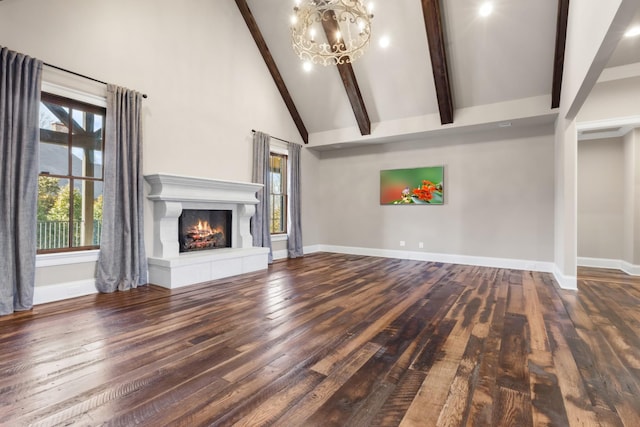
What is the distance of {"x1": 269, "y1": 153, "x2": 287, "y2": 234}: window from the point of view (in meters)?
7.06

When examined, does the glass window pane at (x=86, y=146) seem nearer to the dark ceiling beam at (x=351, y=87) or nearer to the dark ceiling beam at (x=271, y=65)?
the dark ceiling beam at (x=271, y=65)

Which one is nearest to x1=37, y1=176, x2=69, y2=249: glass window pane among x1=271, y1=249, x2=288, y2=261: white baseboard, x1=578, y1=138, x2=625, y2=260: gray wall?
x1=271, y1=249, x2=288, y2=261: white baseboard

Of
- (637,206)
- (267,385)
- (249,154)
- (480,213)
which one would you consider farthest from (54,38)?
(637,206)

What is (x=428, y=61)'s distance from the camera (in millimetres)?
5426

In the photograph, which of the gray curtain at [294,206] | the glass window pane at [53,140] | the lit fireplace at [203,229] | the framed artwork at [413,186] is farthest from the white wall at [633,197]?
the glass window pane at [53,140]

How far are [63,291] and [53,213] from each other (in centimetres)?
95

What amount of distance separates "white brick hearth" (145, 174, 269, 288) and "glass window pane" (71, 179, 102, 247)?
0.64 meters

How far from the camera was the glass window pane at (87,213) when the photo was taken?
156 inches

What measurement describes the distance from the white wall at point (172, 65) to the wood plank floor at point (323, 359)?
1.74 m

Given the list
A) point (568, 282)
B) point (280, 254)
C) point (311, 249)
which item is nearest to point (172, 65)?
point (280, 254)

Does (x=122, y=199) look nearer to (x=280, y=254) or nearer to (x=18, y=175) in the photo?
(x=18, y=175)

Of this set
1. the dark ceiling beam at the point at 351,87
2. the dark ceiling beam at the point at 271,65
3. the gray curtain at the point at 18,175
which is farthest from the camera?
the dark ceiling beam at the point at 271,65

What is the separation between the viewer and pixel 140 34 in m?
4.45

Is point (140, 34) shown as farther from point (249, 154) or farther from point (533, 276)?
point (533, 276)
